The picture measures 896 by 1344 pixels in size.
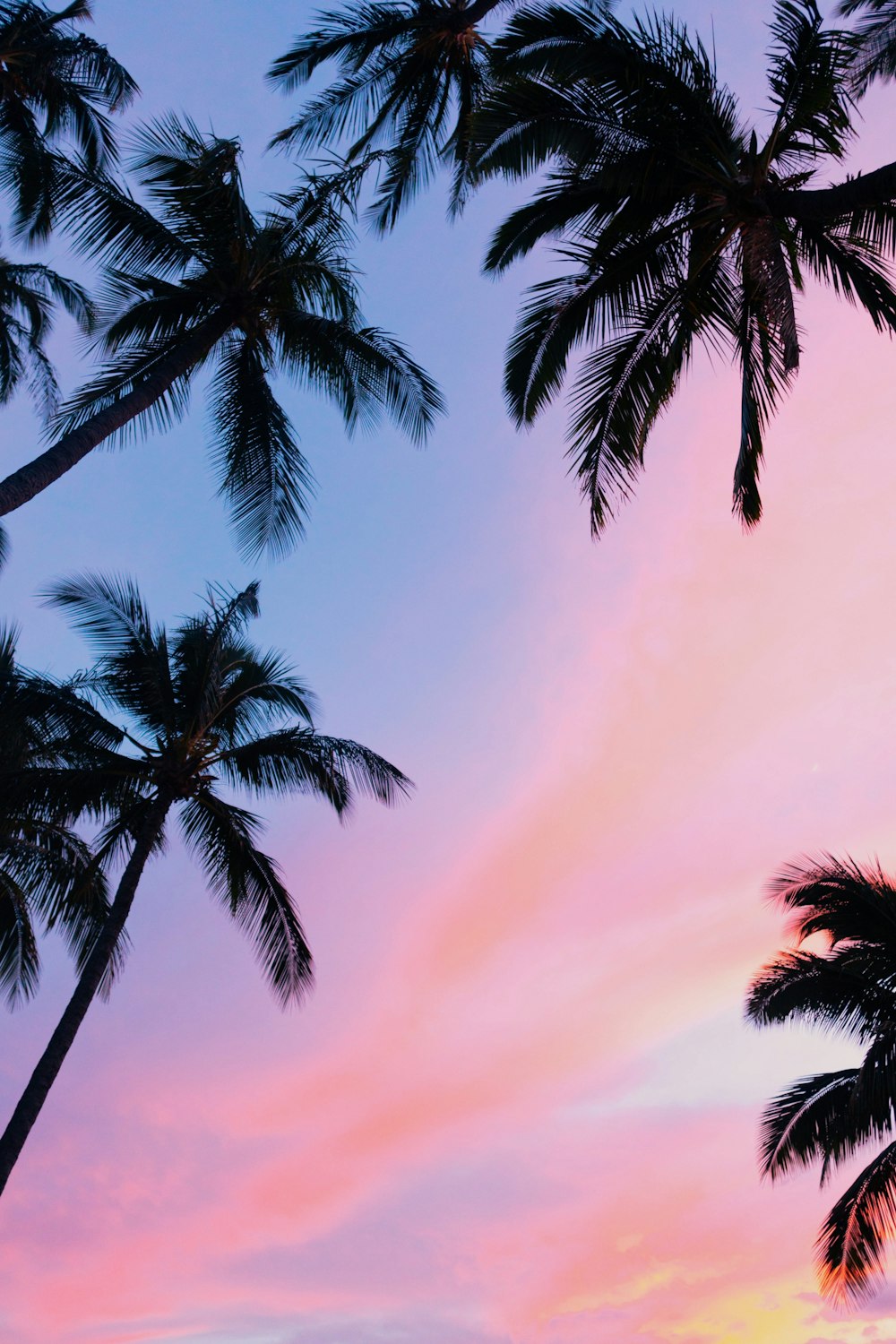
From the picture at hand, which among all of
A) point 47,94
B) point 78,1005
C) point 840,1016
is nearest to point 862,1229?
point 840,1016

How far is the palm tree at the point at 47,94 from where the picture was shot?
13.6m

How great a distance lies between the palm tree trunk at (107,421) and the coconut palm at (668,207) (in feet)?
13.1

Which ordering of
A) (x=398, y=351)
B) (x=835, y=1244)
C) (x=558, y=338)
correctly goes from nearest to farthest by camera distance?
(x=558, y=338), (x=398, y=351), (x=835, y=1244)

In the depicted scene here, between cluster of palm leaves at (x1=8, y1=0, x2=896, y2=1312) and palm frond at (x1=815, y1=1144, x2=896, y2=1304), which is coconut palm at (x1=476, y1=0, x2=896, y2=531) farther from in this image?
palm frond at (x1=815, y1=1144, x2=896, y2=1304)

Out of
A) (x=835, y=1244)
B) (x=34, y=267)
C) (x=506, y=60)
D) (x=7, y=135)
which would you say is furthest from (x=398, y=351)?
(x=835, y=1244)

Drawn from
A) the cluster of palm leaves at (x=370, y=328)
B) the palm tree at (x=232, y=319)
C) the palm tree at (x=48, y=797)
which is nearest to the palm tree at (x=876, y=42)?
the cluster of palm leaves at (x=370, y=328)

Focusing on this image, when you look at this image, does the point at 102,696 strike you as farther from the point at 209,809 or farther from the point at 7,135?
the point at 7,135

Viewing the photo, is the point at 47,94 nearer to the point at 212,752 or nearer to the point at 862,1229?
the point at 212,752

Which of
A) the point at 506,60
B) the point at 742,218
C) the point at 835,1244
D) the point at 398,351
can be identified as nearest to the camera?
the point at 742,218

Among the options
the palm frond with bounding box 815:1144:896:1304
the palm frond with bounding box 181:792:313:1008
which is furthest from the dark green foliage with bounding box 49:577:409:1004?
the palm frond with bounding box 815:1144:896:1304

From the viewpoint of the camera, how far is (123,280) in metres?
13.9

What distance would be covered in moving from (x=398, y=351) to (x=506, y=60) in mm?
5299

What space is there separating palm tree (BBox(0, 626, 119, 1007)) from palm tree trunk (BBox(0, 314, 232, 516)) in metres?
5.84

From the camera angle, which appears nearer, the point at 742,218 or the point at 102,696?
the point at 742,218
